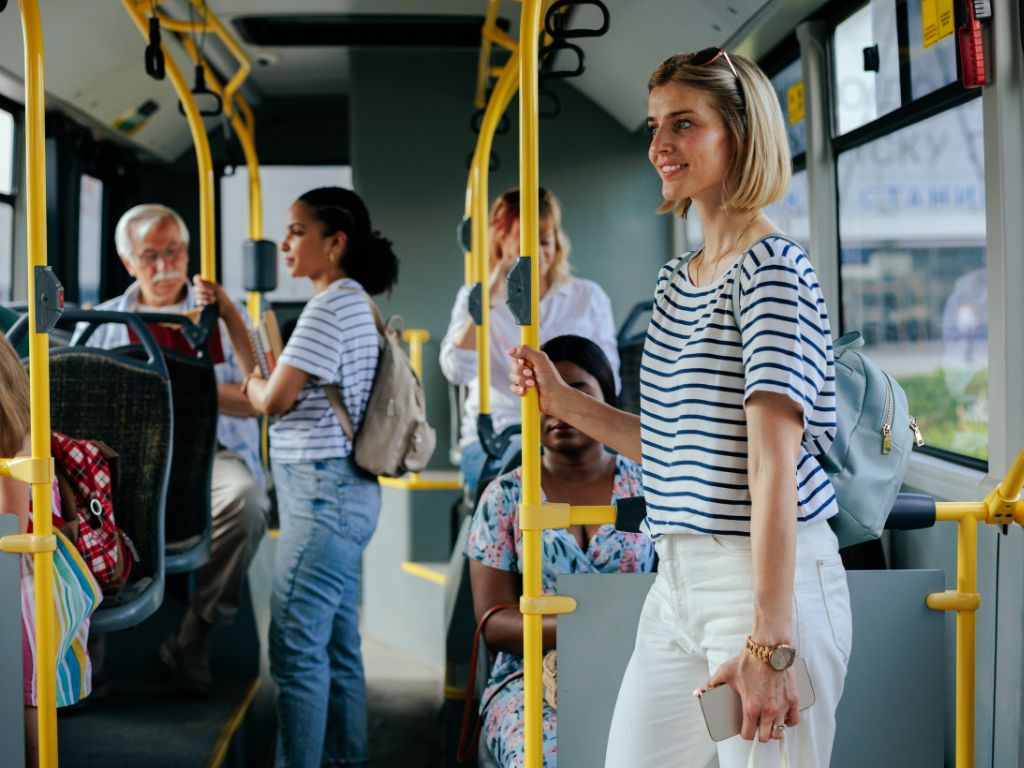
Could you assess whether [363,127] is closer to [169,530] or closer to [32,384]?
[169,530]

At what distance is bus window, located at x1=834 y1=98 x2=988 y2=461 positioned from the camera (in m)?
3.03

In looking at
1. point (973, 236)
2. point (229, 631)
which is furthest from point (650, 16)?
Answer: point (229, 631)

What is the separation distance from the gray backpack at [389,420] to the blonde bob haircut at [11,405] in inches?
34.4

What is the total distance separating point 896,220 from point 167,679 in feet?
9.27

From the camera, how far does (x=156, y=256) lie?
15.2 feet

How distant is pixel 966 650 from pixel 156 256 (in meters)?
3.51

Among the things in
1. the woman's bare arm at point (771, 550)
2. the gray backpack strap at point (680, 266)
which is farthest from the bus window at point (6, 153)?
the woman's bare arm at point (771, 550)

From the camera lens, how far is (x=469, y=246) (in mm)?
4883

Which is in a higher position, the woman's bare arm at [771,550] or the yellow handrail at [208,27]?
the yellow handrail at [208,27]

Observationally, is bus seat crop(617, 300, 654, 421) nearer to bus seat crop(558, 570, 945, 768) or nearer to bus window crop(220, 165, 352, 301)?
bus seat crop(558, 570, 945, 768)

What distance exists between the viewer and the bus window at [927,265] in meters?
3.03

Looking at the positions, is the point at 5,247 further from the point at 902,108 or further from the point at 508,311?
the point at 902,108

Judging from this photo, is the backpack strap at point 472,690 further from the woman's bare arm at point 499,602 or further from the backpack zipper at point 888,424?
the backpack zipper at point 888,424

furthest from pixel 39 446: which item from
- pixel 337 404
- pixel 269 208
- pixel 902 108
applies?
pixel 269 208
